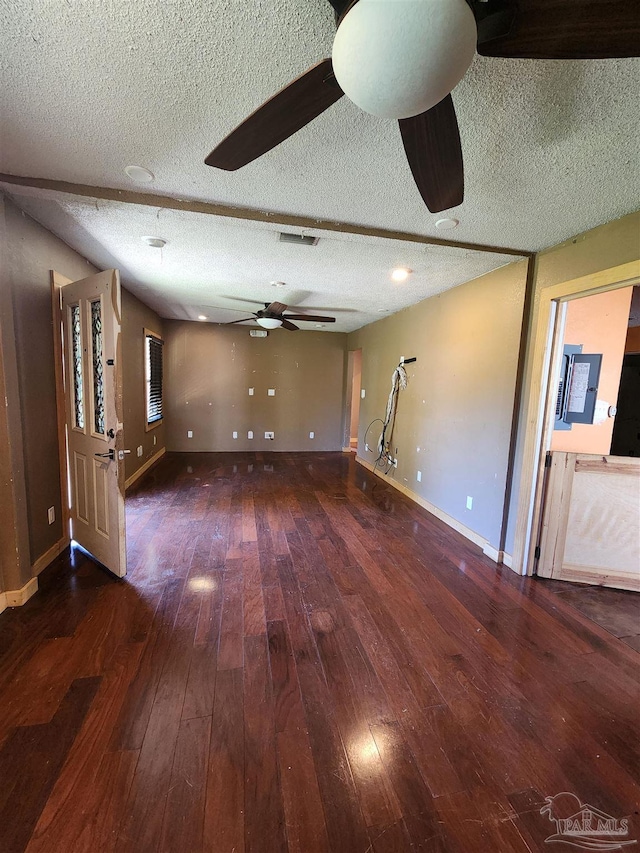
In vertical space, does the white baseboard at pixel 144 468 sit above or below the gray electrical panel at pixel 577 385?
below

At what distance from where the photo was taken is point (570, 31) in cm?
81

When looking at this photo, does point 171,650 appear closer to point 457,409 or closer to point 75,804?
point 75,804

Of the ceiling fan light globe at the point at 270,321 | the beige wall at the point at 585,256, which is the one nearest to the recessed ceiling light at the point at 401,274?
the beige wall at the point at 585,256

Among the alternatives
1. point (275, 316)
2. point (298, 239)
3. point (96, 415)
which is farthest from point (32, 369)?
point (275, 316)

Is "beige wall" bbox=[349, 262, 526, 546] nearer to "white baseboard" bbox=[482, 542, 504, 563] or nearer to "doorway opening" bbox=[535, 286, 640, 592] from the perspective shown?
"white baseboard" bbox=[482, 542, 504, 563]

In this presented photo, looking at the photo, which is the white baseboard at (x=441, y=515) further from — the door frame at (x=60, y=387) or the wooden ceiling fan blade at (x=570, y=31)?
the door frame at (x=60, y=387)

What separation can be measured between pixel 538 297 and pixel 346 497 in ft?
9.49

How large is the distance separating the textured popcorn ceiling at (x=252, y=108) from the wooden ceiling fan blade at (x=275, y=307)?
1846 mm

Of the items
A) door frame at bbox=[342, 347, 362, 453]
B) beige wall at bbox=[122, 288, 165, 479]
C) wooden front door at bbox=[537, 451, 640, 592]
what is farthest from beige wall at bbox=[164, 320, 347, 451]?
wooden front door at bbox=[537, 451, 640, 592]

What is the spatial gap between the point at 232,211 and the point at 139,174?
52 cm

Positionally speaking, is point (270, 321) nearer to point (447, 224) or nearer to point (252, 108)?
point (447, 224)

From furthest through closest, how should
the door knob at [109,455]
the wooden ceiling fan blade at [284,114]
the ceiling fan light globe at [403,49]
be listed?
the door knob at [109,455]
the wooden ceiling fan blade at [284,114]
the ceiling fan light globe at [403,49]

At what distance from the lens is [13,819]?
1046 millimetres

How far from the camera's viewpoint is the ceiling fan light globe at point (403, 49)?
0.74 meters
